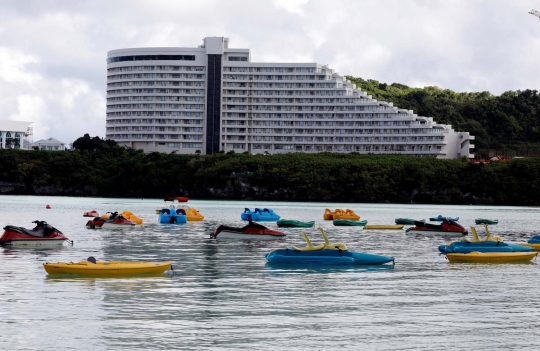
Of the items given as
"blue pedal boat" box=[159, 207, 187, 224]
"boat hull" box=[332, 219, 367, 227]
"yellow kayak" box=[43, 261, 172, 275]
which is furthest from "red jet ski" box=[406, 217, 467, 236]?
"yellow kayak" box=[43, 261, 172, 275]

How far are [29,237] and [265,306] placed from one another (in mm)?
25958

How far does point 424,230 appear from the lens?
237ft

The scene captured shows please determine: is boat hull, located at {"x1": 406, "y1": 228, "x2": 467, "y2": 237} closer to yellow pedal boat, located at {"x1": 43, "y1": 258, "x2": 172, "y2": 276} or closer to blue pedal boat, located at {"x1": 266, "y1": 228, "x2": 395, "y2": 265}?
blue pedal boat, located at {"x1": 266, "y1": 228, "x2": 395, "y2": 265}

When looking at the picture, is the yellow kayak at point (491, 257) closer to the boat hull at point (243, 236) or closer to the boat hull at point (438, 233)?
Result: the boat hull at point (243, 236)

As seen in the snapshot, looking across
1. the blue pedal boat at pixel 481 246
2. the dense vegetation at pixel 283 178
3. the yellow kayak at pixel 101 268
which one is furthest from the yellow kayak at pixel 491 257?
the dense vegetation at pixel 283 178

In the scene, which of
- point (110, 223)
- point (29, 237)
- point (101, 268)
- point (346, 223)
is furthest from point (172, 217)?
point (101, 268)

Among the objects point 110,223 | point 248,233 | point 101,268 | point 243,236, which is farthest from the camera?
point 110,223

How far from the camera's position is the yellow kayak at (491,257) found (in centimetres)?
4678

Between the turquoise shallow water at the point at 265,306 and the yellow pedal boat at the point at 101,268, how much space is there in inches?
19.9

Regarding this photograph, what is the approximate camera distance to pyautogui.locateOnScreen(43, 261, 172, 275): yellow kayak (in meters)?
36.5

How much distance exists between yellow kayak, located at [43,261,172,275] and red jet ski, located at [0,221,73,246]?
15.1 metres

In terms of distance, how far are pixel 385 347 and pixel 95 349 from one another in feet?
26.2

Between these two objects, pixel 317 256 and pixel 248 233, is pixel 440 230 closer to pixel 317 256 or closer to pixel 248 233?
pixel 248 233

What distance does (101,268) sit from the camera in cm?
3688
